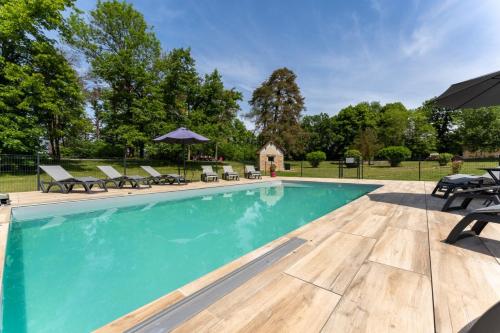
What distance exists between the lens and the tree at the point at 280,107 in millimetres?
25828

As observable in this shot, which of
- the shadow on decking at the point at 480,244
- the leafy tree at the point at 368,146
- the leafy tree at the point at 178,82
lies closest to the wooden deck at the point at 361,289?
the shadow on decking at the point at 480,244

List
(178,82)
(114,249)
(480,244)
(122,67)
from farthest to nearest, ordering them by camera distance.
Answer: (178,82)
(122,67)
(114,249)
(480,244)

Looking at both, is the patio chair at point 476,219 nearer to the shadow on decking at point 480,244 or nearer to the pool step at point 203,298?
the shadow on decking at point 480,244

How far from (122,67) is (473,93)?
1981 centimetres

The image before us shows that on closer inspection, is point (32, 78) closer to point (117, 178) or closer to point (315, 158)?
point (117, 178)

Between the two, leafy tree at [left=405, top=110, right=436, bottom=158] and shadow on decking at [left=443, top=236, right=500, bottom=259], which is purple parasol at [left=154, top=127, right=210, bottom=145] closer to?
shadow on decking at [left=443, top=236, right=500, bottom=259]

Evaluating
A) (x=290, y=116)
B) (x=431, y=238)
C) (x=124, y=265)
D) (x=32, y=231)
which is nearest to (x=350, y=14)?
(x=431, y=238)

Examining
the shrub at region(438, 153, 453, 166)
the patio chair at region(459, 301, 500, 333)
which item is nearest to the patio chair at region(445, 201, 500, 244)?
the patio chair at region(459, 301, 500, 333)

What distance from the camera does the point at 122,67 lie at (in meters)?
16.8

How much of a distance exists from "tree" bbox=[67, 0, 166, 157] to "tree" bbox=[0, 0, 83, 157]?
6.98ft

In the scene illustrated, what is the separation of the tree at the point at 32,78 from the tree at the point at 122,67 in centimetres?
213

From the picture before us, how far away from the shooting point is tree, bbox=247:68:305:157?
25828 mm

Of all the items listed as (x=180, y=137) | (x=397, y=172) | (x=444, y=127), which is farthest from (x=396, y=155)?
(x=444, y=127)

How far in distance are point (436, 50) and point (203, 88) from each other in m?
16.5
